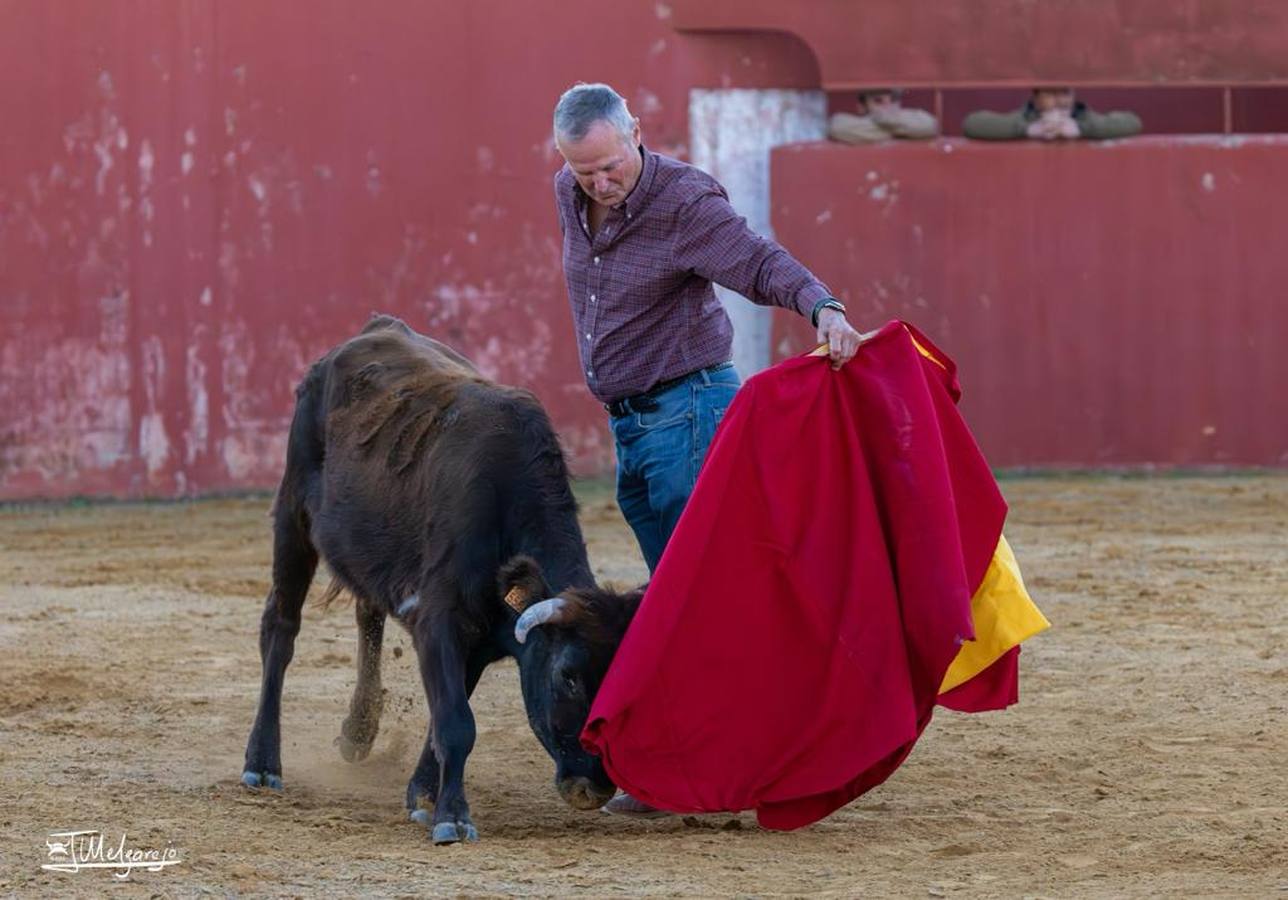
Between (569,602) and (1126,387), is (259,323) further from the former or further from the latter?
(569,602)

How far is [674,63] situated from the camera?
1085 centimetres

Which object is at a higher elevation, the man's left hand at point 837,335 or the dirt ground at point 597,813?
the man's left hand at point 837,335

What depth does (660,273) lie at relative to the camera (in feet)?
14.9

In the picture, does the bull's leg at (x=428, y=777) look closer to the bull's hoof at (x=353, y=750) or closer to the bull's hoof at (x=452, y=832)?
the bull's hoof at (x=452, y=832)

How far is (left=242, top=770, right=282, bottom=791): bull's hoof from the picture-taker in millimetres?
5035

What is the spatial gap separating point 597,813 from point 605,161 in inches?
59.9

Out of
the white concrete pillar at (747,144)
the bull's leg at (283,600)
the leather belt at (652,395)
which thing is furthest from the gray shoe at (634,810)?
the white concrete pillar at (747,144)

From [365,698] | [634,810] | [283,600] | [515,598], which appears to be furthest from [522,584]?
[283,600]

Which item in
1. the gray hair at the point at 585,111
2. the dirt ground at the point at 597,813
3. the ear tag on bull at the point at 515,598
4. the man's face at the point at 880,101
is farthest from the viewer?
the man's face at the point at 880,101

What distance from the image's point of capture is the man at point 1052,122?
10891 millimetres

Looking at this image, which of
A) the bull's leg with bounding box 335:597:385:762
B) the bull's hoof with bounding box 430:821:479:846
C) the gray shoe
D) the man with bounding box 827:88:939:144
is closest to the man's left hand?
the gray shoe

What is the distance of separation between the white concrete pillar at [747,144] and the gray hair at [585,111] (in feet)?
21.3

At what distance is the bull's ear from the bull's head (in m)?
0.02

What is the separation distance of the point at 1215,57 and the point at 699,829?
7.50m
